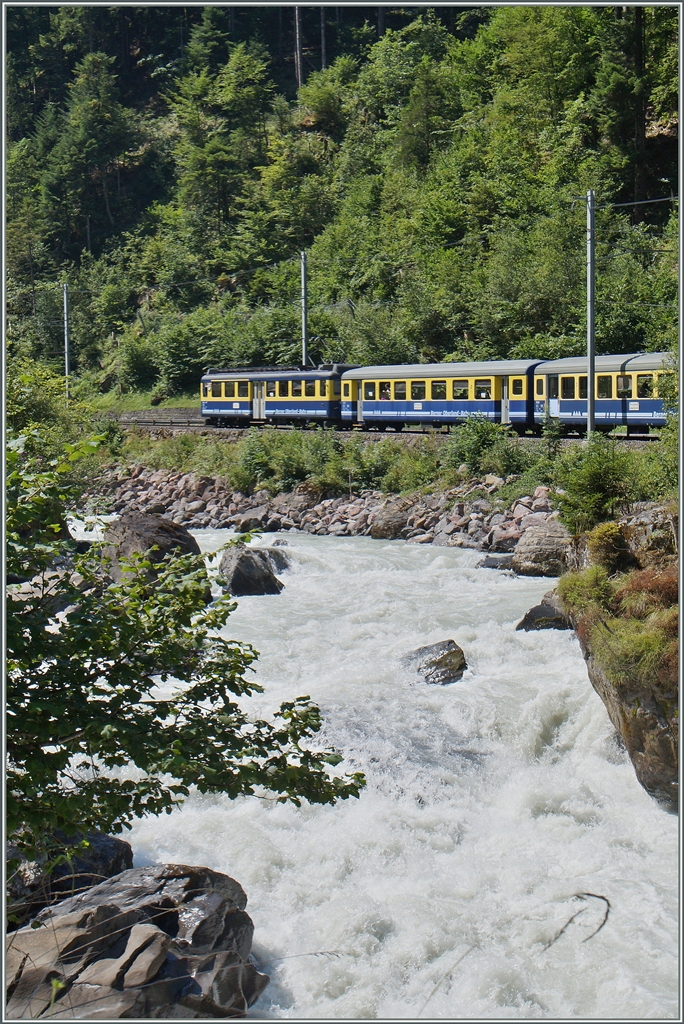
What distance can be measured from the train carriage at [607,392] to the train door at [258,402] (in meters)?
13.8

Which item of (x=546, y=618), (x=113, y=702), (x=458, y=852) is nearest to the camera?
(x=113, y=702)

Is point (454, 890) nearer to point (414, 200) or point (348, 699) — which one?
point (348, 699)

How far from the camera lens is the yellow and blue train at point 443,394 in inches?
1006

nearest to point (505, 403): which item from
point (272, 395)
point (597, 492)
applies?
point (272, 395)

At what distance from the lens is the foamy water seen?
7.70 m

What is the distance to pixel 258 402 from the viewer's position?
38719mm

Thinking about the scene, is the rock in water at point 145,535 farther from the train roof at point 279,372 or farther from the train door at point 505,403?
the train roof at point 279,372

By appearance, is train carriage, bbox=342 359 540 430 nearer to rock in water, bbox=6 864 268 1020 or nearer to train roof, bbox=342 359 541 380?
train roof, bbox=342 359 541 380

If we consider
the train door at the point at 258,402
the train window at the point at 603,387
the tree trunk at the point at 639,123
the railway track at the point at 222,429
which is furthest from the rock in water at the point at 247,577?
the tree trunk at the point at 639,123

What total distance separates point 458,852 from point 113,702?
5.64m

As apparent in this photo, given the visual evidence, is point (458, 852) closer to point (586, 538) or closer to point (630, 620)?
point (630, 620)

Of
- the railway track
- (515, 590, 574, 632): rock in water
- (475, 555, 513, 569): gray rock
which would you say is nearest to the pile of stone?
(475, 555, 513, 569): gray rock

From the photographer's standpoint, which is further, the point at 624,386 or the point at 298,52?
the point at 298,52

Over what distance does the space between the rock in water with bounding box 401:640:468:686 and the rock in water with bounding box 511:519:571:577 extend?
6.08 m
